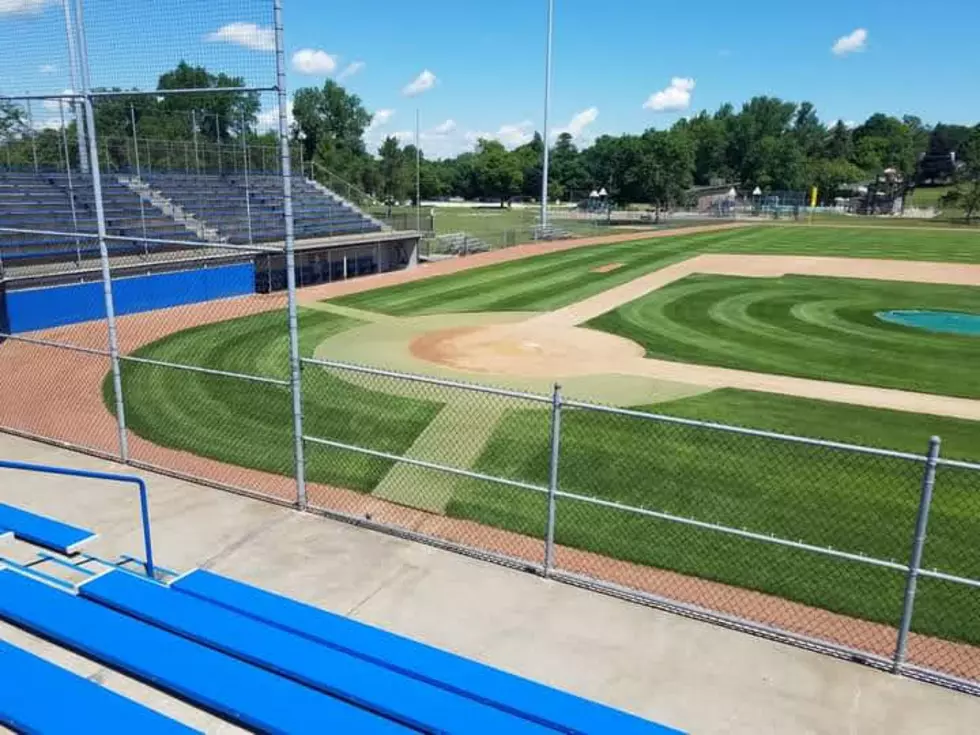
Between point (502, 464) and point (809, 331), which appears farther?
point (809, 331)

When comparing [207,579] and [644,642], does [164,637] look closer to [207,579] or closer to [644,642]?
[207,579]

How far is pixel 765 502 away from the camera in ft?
32.0

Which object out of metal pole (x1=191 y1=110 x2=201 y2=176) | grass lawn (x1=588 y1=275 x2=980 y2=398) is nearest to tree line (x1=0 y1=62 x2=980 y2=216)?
metal pole (x1=191 y1=110 x2=201 y2=176)

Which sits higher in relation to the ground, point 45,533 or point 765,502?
point 45,533

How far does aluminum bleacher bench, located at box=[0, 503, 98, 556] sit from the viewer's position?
6.78 m

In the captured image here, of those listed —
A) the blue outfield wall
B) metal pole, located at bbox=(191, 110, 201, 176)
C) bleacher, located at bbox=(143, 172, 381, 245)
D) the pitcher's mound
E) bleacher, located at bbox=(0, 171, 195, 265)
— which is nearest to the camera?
the pitcher's mound

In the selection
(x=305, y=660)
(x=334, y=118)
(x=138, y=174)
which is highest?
(x=334, y=118)

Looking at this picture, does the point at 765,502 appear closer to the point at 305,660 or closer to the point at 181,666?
the point at 305,660

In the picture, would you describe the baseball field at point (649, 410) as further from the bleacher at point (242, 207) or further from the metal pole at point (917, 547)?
the bleacher at point (242, 207)

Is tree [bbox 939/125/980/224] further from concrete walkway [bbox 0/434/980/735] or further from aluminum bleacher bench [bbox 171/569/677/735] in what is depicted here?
aluminum bleacher bench [bbox 171/569/677/735]

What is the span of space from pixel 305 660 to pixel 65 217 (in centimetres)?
2277

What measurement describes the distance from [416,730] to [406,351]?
1377 centimetres

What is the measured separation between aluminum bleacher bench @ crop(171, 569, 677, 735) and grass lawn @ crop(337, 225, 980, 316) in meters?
17.7

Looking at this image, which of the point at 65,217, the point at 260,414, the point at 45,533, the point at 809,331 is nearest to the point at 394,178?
the point at 65,217
